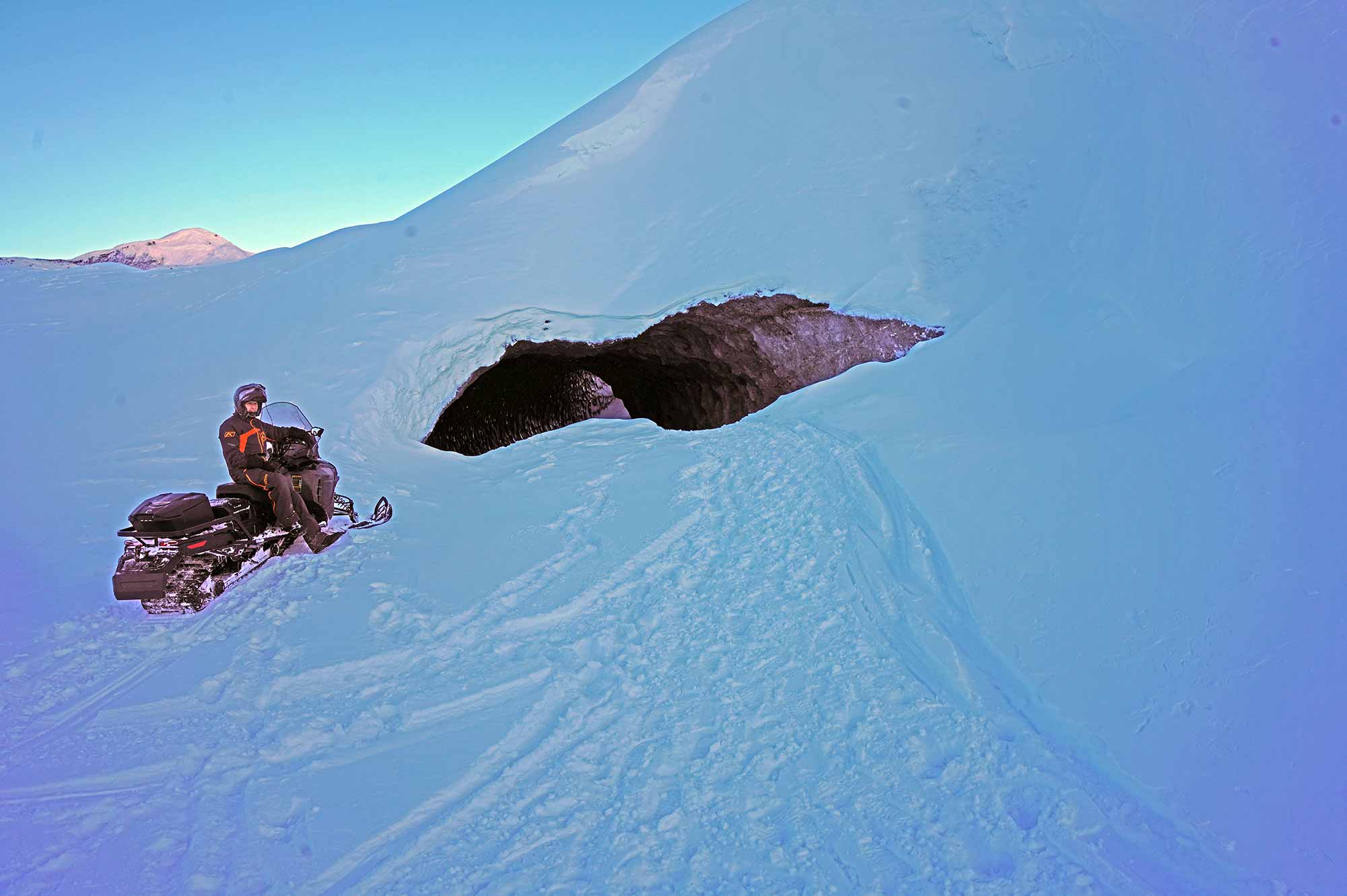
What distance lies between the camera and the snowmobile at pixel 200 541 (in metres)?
5.64

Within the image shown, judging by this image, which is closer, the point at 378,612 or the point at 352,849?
the point at 352,849

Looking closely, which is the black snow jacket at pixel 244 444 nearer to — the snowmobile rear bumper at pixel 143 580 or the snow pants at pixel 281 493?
the snow pants at pixel 281 493

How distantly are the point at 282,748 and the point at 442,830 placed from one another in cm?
113

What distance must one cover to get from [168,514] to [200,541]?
281 millimetres

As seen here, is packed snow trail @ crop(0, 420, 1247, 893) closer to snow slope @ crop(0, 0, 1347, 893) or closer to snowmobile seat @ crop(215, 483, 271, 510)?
snow slope @ crop(0, 0, 1347, 893)

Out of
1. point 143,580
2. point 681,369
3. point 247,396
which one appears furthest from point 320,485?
point 681,369

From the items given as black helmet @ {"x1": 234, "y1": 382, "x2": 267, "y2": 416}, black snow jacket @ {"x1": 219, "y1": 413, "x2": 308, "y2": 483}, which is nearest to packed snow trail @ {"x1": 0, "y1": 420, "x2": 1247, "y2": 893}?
black snow jacket @ {"x1": 219, "y1": 413, "x2": 308, "y2": 483}

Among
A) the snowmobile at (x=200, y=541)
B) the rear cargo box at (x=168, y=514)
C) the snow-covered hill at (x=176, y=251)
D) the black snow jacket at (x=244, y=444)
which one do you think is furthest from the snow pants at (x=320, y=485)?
the snow-covered hill at (x=176, y=251)

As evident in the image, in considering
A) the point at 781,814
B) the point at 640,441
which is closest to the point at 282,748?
the point at 781,814

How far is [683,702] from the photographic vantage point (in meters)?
4.78

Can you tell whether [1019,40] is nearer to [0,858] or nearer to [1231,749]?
[1231,749]

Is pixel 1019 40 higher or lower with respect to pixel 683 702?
higher

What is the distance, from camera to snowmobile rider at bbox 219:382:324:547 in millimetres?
6121

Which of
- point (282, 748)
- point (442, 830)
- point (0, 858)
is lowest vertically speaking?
point (442, 830)
